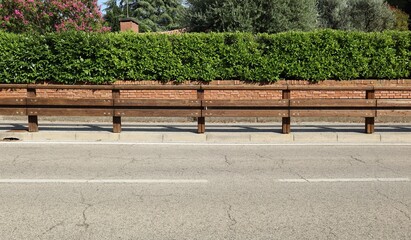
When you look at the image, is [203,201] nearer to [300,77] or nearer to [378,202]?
[378,202]

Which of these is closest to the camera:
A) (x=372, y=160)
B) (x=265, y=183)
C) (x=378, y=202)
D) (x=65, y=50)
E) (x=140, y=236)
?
(x=140, y=236)

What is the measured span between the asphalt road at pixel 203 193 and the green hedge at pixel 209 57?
5.53 m

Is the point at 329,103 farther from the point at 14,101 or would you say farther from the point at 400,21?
the point at 400,21

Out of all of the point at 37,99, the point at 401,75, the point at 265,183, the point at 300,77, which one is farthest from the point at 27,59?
the point at 401,75

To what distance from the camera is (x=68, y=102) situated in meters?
9.20

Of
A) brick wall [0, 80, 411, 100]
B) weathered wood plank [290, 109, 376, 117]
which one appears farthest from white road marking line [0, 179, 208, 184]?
brick wall [0, 80, 411, 100]

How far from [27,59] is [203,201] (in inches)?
414

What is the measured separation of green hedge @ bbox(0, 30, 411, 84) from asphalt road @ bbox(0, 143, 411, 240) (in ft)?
18.1

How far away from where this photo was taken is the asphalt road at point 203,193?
3791 mm

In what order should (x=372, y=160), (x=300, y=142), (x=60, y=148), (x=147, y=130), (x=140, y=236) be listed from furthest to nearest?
(x=147, y=130) → (x=300, y=142) → (x=60, y=148) → (x=372, y=160) → (x=140, y=236)

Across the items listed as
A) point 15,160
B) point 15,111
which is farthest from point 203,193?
point 15,111

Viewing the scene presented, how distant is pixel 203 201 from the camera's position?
4656 mm

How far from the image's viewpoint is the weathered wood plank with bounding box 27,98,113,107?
9.13 meters

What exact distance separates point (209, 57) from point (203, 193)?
8600 mm
